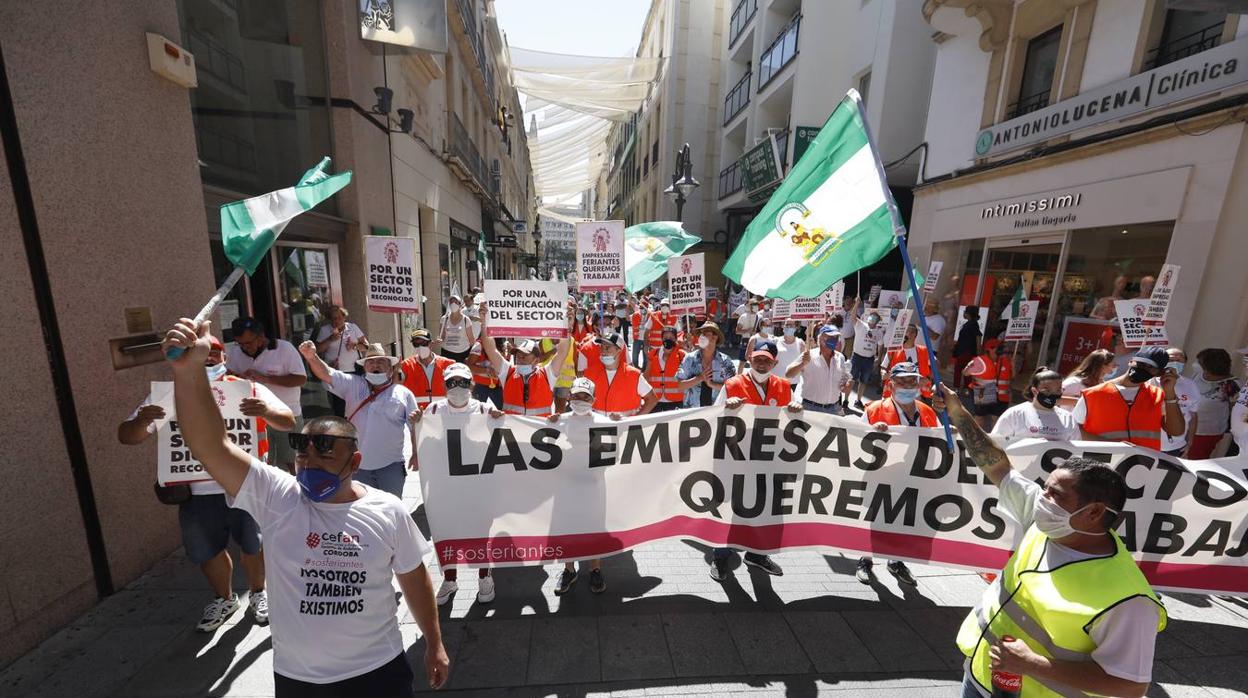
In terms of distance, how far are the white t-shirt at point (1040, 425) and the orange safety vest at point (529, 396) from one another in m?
3.88

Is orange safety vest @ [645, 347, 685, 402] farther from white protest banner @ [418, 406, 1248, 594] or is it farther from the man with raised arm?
the man with raised arm

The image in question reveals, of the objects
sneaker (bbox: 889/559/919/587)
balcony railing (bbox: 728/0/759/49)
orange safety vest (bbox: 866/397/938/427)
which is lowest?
sneaker (bbox: 889/559/919/587)

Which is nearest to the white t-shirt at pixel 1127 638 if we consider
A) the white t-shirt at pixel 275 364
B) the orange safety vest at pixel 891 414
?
the orange safety vest at pixel 891 414

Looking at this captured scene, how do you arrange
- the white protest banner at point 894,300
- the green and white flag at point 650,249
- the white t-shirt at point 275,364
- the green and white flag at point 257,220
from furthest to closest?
the white protest banner at point 894,300 < the green and white flag at point 650,249 < the white t-shirt at point 275,364 < the green and white flag at point 257,220

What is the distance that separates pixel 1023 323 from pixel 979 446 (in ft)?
24.2

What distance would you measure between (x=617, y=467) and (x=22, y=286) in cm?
406

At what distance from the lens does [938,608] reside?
12.8 feet

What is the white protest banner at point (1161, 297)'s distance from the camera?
617 cm

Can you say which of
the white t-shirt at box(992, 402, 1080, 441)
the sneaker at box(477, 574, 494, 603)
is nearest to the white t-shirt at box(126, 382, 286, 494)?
the sneaker at box(477, 574, 494, 603)

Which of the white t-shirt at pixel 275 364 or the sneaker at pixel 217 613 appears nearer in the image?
the sneaker at pixel 217 613

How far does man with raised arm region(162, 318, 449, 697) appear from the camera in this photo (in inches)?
76.2

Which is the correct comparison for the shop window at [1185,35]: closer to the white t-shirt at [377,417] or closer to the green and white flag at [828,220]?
the green and white flag at [828,220]

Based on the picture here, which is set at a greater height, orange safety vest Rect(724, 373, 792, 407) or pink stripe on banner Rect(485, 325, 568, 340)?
pink stripe on banner Rect(485, 325, 568, 340)

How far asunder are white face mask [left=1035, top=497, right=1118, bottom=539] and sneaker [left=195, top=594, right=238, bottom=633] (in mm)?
4782
